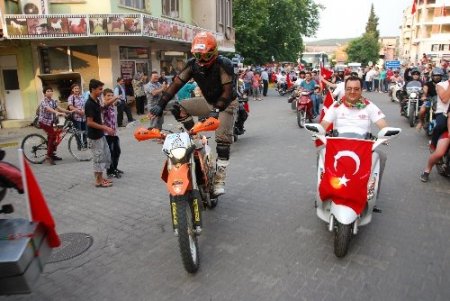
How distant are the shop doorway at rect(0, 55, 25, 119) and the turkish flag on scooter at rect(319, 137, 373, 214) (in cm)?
1504

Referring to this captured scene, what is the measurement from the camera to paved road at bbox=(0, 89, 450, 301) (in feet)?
11.4

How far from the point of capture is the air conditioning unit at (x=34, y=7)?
1457 centimetres

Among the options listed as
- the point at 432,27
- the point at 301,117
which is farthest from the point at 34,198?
the point at 432,27

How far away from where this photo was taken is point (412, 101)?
11.8 meters

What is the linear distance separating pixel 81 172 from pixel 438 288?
627 centimetres

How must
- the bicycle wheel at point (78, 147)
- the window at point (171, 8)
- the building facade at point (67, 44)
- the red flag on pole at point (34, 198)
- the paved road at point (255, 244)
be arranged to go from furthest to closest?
the window at point (171, 8)
the building facade at point (67, 44)
the bicycle wheel at point (78, 147)
the paved road at point (255, 244)
the red flag on pole at point (34, 198)

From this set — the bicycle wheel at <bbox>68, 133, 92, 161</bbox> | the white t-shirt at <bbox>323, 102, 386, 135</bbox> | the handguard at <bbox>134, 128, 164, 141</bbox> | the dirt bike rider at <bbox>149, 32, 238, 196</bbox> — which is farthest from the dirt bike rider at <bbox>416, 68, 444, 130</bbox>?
the bicycle wheel at <bbox>68, 133, 92, 161</bbox>

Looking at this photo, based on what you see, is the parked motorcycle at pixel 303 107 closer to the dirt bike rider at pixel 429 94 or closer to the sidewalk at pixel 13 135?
the dirt bike rider at pixel 429 94

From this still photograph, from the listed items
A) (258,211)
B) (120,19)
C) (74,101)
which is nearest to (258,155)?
(258,211)

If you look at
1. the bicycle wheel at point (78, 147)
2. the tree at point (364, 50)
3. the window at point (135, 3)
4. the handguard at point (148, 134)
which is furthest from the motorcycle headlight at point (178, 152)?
the tree at point (364, 50)

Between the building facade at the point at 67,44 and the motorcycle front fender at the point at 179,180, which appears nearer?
the motorcycle front fender at the point at 179,180

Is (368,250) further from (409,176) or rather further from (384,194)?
(409,176)

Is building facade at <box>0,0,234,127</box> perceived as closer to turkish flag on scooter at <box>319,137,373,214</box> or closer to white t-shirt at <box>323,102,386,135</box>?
white t-shirt at <box>323,102,386,135</box>

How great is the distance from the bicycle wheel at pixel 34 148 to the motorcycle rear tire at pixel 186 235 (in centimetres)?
619
